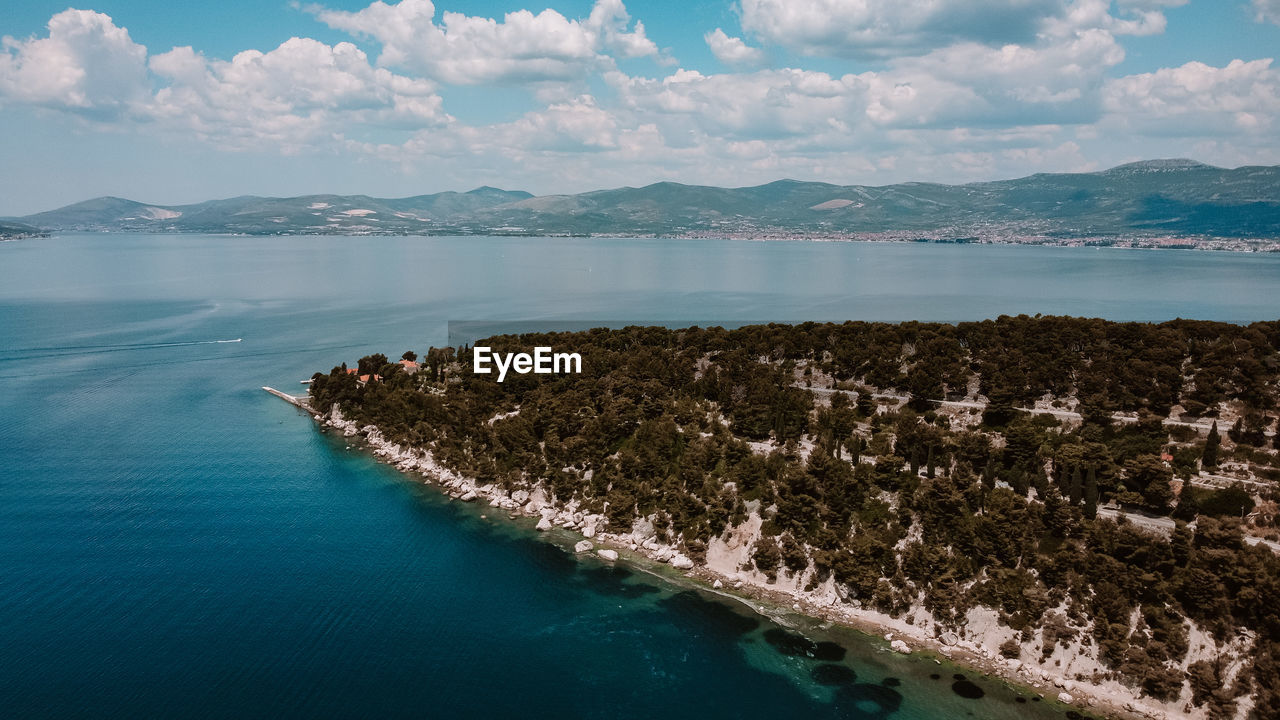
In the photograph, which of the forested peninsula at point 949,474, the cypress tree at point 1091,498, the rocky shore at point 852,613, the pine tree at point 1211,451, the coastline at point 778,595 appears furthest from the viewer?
the pine tree at point 1211,451

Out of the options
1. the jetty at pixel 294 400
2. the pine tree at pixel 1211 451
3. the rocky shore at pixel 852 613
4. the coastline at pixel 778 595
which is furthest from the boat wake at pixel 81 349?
the pine tree at pixel 1211 451

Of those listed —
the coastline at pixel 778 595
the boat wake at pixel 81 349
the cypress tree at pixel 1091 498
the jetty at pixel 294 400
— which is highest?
the boat wake at pixel 81 349

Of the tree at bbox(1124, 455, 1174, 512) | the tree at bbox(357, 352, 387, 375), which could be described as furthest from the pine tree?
the tree at bbox(357, 352, 387, 375)

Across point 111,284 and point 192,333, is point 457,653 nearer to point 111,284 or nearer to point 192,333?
point 192,333

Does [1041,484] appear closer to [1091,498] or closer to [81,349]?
[1091,498]

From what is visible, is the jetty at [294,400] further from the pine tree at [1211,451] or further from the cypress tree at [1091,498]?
the pine tree at [1211,451]

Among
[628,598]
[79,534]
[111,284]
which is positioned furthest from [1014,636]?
[111,284]
